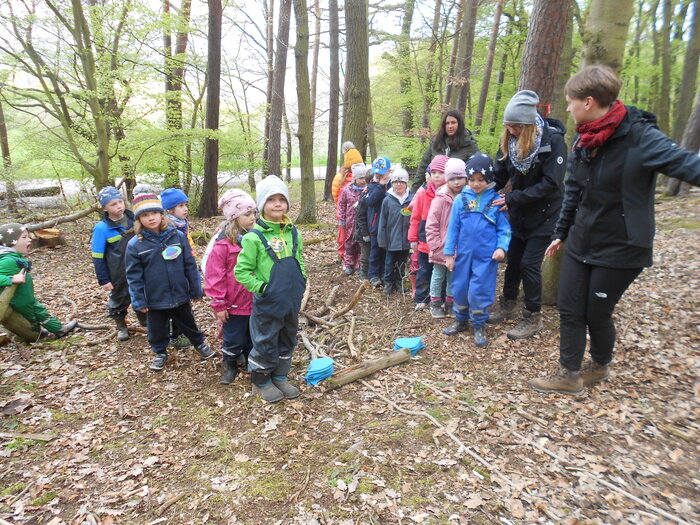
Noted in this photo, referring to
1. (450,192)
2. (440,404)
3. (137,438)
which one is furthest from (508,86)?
(137,438)

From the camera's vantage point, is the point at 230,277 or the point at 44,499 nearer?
the point at 44,499

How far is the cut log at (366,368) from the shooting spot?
3.85 m

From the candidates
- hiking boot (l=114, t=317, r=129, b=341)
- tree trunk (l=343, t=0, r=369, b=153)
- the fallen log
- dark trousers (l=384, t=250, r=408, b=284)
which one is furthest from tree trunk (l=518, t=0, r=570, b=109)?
the fallen log

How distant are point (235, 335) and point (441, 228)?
2725mm

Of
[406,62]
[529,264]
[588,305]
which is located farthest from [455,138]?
[406,62]

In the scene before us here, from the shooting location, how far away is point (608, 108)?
277 cm

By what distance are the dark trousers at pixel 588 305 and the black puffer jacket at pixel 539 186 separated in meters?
0.95

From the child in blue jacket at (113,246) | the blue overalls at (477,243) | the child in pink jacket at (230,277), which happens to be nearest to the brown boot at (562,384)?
the blue overalls at (477,243)

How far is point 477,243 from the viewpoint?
4.23 m

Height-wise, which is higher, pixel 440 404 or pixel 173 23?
pixel 173 23

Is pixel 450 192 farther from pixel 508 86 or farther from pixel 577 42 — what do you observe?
pixel 577 42

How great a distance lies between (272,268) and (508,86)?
584 inches

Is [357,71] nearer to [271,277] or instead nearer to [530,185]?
[530,185]

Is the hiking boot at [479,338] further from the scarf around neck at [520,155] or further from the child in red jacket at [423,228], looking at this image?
the scarf around neck at [520,155]
